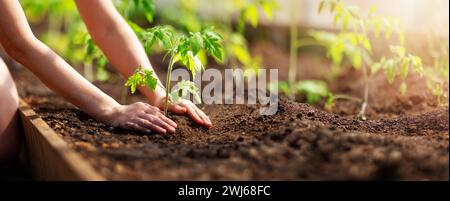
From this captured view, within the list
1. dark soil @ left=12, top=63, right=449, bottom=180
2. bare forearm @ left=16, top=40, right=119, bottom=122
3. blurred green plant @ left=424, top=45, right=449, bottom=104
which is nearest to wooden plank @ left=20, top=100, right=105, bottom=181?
dark soil @ left=12, top=63, right=449, bottom=180

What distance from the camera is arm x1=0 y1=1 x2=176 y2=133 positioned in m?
1.84

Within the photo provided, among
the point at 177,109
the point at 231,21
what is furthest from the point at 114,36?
the point at 231,21

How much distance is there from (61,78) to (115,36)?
0.35 meters

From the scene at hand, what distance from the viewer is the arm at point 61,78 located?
1841 millimetres

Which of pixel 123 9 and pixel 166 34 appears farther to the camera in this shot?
pixel 123 9

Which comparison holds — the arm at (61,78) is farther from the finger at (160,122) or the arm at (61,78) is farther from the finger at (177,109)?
the finger at (177,109)

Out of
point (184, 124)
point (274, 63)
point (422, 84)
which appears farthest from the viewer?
point (274, 63)

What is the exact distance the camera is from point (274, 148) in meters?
1.45

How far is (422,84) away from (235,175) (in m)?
1.67

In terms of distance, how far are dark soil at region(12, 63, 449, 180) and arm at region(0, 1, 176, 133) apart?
53mm

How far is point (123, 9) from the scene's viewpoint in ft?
8.98
